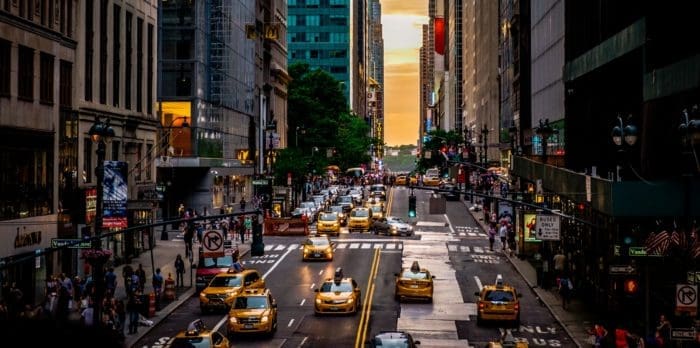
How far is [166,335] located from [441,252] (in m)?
34.5

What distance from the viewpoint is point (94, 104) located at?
52.1 m

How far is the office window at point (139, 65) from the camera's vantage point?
201 feet

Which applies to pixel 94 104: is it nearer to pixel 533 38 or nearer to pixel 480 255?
pixel 480 255

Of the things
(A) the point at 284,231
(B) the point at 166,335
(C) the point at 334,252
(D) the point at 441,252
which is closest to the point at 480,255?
(D) the point at 441,252

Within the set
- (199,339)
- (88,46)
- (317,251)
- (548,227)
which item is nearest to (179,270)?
(88,46)

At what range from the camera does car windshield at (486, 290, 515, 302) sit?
37.0 meters

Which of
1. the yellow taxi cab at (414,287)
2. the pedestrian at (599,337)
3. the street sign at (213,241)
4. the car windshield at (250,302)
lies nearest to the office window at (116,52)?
the street sign at (213,241)

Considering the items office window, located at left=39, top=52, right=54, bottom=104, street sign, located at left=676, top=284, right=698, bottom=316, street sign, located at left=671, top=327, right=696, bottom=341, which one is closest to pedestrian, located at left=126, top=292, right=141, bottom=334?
office window, located at left=39, top=52, right=54, bottom=104

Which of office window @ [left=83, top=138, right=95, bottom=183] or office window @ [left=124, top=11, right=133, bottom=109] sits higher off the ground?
office window @ [left=124, top=11, right=133, bottom=109]

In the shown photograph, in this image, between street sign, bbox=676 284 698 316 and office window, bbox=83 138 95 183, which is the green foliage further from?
street sign, bbox=676 284 698 316

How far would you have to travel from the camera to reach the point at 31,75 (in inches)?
1554

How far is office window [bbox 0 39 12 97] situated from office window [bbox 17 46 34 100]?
955mm

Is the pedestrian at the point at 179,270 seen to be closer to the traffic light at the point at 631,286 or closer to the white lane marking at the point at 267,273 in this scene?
the white lane marking at the point at 267,273

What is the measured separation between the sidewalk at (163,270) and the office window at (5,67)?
1012 centimetres
